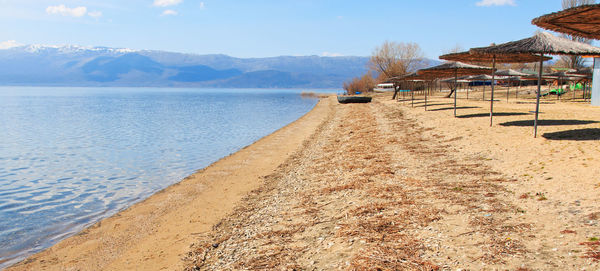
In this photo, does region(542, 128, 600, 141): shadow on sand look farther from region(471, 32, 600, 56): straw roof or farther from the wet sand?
the wet sand

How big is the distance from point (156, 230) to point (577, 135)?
11570mm

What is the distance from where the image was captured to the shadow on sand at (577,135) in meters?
10.8

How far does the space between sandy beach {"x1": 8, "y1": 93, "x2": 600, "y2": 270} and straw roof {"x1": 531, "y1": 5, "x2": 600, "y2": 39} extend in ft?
8.91

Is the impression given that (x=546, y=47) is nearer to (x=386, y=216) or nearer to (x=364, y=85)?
(x=386, y=216)

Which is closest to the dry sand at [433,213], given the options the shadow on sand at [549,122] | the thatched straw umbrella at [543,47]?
the shadow on sand at [549,122]

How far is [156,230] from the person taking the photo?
8.20 meters

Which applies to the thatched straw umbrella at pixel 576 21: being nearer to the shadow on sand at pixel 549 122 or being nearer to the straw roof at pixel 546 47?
the straw roof at pixel 546 47

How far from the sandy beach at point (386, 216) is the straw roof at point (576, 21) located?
2.72m

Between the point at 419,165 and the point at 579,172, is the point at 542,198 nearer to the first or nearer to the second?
the point at 579,172

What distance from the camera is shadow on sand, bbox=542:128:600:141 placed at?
35.5ft

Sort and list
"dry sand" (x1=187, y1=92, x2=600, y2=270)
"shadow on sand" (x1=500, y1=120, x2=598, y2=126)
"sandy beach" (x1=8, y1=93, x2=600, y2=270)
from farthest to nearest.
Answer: "shadow on sand" (x1=500, y1=120, x2=598, y2=126) < "sandy beach" (x1=8, y1=93, x2=600, y2=270) < "dry sand" (x1=187, y1=92, x2=600, y2=270)

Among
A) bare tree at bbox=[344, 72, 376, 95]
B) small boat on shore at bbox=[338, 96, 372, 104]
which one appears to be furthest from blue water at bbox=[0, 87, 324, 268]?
bare tree at bbox=[344, 72, 376, 95]

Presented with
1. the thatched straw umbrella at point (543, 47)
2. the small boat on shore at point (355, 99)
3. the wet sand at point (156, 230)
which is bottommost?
the wet sand at point (156, 230)

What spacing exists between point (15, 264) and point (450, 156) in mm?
10619
